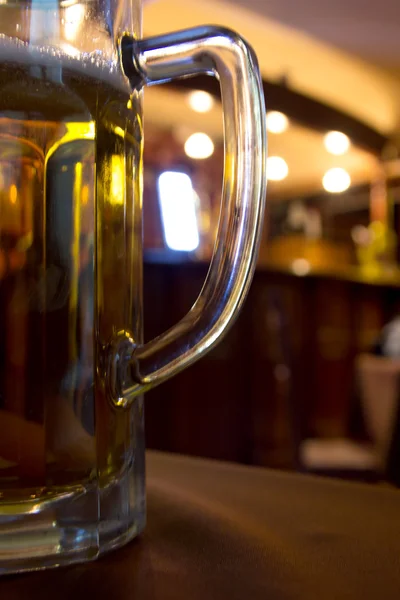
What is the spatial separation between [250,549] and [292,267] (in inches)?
140

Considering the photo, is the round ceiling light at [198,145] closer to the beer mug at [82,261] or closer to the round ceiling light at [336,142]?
the round ceiling light at [336,142]


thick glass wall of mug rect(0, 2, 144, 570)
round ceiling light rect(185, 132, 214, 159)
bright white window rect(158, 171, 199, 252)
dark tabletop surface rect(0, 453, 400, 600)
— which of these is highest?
round ceiling light rect(185, 132, 214, 159)

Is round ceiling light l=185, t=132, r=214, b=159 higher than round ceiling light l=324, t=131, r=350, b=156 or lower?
lower

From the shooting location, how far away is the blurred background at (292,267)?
2.63m

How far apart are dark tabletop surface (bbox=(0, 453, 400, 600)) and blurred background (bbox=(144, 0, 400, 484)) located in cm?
113

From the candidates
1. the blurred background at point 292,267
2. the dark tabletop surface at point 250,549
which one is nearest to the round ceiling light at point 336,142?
the blurred background at point 292,267

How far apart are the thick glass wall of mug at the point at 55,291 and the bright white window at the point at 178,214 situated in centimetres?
320

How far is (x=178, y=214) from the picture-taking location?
3.61 meters

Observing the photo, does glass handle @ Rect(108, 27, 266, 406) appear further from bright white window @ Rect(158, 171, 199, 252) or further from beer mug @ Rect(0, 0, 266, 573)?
bright white window @ Rect(158, 171, 199, 252)

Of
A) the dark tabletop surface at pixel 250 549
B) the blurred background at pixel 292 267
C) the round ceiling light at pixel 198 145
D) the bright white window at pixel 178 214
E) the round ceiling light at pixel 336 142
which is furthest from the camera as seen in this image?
the round ceiling light at pixel 198 145

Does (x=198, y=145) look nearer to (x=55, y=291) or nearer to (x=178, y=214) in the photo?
(x=178, y=214)

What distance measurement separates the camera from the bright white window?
3.56 meters

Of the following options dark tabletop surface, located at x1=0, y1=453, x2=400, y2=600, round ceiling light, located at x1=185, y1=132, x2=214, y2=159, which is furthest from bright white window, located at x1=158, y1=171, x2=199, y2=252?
dark tabletop surface, located at x1=0, y1=453, x2=400, y2=600

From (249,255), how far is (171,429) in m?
2.51
